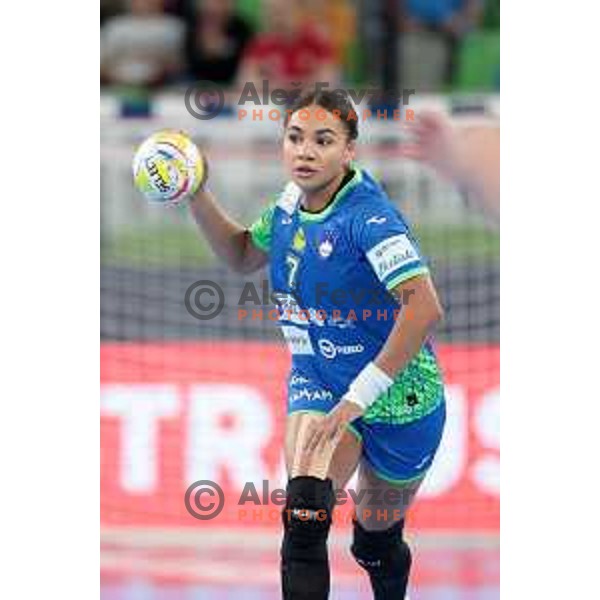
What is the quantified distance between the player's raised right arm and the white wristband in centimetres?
61

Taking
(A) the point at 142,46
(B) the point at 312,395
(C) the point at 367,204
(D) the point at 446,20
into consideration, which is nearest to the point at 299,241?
(C) the point at 367,204

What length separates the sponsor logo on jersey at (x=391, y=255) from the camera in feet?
18.7

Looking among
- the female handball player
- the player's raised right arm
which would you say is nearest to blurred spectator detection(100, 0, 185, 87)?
the player's raised right arm

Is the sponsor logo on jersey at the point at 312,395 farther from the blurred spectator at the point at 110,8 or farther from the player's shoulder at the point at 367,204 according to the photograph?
the blurred spectator at the point at 110,8

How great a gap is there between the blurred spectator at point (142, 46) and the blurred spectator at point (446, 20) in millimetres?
1286

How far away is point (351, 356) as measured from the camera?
5820 millimetres

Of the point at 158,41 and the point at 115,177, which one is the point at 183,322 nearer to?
the point at 115,177

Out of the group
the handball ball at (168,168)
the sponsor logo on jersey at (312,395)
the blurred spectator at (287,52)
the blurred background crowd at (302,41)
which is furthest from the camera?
the blurred background crowd at (302,41)

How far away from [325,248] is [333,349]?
33 cm

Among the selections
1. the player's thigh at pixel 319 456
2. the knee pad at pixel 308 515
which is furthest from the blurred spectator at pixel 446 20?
the knee pad at pixel 308 515

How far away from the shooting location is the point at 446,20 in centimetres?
1041

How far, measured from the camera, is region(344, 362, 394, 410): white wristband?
569cm
